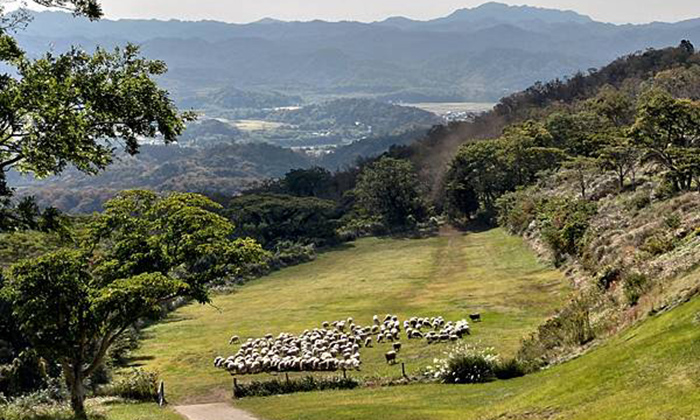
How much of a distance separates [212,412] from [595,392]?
59.2ft

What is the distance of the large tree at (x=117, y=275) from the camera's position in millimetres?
24594

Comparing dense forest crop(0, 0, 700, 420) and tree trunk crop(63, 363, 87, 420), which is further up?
dense forest crop(0, 0, 700, 420)

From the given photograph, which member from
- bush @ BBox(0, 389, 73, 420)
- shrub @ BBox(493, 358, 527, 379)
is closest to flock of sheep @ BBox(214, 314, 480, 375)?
shrub @ BBox(493, 358, 527, 379)

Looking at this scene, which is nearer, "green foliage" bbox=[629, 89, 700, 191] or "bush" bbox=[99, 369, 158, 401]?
"bush" bbox=[99, 369, 158, 401]

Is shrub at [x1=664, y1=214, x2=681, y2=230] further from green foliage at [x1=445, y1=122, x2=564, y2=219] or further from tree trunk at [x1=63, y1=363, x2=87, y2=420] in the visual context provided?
green foliage at [x1=445, y1=122, x2=564, y2=219]

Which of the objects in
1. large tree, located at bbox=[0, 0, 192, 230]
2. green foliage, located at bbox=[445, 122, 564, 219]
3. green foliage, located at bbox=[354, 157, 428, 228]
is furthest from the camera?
green foliage, located at bbox=[354, 157, 428, 228]

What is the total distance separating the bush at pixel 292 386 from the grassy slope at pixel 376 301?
1220 millimetres

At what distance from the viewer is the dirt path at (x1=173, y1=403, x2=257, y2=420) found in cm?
Result: 2707

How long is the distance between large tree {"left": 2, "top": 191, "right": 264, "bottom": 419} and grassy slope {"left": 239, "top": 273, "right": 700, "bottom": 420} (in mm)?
6606

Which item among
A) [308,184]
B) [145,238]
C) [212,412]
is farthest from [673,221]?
[308,184]

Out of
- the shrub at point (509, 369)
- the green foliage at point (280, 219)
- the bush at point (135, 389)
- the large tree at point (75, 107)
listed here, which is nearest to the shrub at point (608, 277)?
the shrub at point (509, 369)

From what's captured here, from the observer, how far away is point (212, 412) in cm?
2877

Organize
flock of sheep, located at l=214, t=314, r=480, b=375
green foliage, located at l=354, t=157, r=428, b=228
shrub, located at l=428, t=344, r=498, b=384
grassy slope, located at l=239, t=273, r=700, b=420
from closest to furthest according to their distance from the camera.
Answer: grassy slope, located at l=239, t=273, r=700, b=420 → shrub, located at l=428, t=344, r=498, b=384 → flock of sheep, located at l=214, t=314, r=480, b=375 → green foliage, located at l=354, t=157, r=428, b=228

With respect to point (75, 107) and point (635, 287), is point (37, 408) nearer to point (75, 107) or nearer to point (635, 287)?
point (75, 107)
